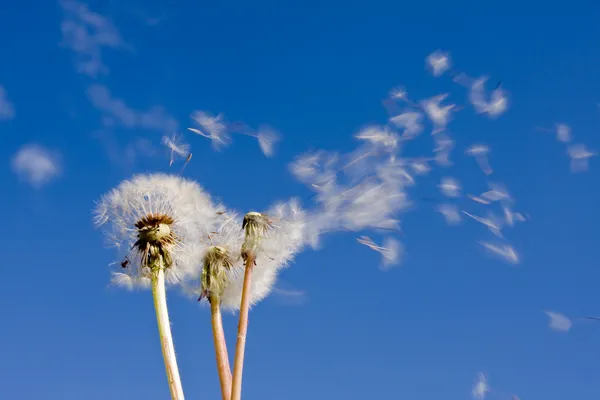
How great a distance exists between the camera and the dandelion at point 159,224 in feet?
27.6

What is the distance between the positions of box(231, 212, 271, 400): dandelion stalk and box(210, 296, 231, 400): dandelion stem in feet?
0.80

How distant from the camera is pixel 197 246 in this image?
885cm

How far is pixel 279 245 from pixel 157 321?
2012mm

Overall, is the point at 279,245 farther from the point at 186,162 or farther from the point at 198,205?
the point at 186,162

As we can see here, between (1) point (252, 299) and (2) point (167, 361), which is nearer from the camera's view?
(2) point (167, 361)

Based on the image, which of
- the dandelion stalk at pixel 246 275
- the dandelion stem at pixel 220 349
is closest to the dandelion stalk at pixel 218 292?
the dandelion stem at pixel 220 349

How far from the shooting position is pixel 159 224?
867 cm

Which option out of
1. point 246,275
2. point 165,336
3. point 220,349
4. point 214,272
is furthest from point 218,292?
point 165,336

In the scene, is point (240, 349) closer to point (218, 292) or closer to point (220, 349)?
point (220, 349)

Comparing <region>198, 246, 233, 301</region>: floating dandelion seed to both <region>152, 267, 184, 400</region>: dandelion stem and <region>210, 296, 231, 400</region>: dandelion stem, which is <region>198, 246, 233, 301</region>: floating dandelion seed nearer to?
<region>210, 296, 231, 400</region>: dandelion stem

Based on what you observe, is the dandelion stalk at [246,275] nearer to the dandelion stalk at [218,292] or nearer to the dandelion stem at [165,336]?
the dandelion stalk at [218,292]

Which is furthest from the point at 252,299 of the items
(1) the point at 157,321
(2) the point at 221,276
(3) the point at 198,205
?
(1) the point at 157,321

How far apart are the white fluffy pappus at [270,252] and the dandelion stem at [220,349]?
15.5 inches

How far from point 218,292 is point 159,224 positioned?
46.0 inches
